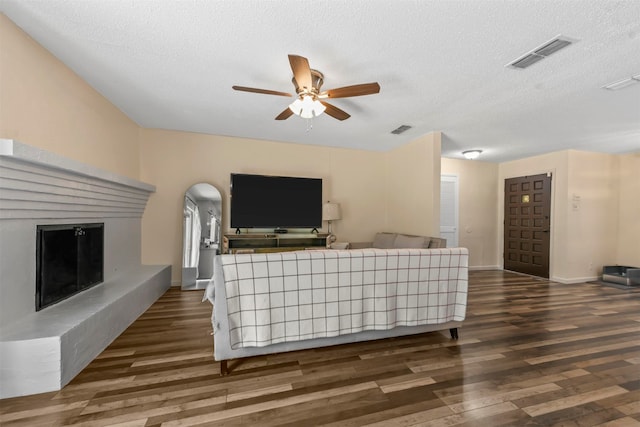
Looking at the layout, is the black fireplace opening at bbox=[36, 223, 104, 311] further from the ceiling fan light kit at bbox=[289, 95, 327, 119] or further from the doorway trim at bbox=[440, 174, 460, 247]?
the doorway trim at bbox=[440, 174, 460, 247]

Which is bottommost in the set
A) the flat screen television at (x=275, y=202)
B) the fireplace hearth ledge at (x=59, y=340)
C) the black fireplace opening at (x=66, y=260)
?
the fireplace hearth ledge at (x=59, y=340)

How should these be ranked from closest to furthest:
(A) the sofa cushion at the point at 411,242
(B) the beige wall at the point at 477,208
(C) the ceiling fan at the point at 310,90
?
(C) the ceiling fan at the point at 310,90, (A) the sofa cushion at the point at 411,242, (B) the beige wall at the point at 477,208

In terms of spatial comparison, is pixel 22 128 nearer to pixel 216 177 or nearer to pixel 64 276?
pixel 64 276

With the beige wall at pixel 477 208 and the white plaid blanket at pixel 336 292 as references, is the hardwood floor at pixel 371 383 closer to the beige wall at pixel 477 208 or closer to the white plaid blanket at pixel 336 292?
the white plaid blanket at pixel 336 292

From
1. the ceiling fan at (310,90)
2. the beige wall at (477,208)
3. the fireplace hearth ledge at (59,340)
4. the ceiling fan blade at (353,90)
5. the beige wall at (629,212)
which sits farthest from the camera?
the beige wall at (477,208)

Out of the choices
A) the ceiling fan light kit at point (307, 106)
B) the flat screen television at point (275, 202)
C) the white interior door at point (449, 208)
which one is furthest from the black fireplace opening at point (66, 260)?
the white interior door at point (449, 208)

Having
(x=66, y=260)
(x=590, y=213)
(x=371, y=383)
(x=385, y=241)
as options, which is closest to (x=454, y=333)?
(x=371, y=383)

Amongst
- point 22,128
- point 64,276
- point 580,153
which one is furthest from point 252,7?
point 580,153

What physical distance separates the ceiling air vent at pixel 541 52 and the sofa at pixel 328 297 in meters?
1.68

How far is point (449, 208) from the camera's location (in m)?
5.80

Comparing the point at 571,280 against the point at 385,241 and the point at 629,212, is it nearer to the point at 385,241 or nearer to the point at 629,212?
the point at 629,212

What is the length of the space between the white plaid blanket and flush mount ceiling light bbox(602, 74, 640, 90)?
2235 mm

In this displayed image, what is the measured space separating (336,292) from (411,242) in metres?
2.19

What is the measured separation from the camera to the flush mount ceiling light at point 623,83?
2428 millimetres
